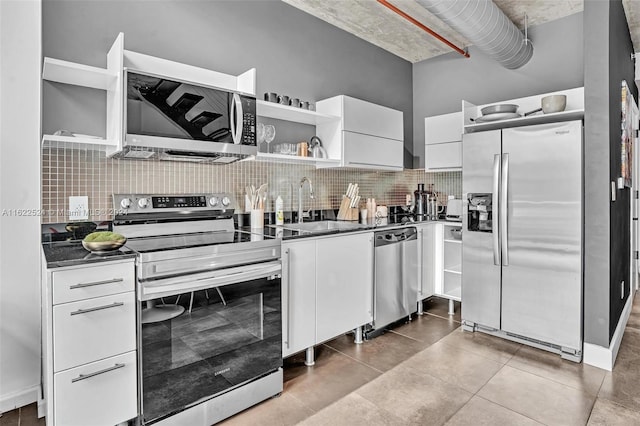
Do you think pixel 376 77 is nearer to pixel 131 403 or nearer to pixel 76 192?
pixel 76 192

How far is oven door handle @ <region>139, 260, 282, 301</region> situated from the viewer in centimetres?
175

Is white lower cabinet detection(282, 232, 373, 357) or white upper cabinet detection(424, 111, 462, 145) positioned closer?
white lower cabinet detection(282, 232, 373, 357)

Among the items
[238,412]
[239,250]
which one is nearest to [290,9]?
[239,250]

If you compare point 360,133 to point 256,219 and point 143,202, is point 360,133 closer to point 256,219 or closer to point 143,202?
point 256,219

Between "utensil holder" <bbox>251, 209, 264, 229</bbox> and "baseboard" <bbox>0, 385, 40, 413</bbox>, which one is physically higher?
"utensil holder" <bbox>251, 209, 264, 229</bbox>

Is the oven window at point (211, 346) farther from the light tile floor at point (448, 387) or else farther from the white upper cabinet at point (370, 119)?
the white upper cabinet at point (370, 119)

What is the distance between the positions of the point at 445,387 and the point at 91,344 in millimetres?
1972

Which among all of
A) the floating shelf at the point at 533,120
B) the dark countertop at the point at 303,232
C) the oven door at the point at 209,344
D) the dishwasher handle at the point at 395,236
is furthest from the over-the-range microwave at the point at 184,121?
the floating shelf at the point at 533,120

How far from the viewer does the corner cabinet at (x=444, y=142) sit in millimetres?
3955

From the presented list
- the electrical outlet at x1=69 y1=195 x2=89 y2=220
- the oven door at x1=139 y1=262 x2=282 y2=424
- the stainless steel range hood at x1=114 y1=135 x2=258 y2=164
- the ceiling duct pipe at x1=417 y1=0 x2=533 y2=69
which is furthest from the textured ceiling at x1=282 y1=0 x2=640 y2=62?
the oven door at x1=139 y1=262 x2=282 y2=424

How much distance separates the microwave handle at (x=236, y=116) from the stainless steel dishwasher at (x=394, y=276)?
1.33m

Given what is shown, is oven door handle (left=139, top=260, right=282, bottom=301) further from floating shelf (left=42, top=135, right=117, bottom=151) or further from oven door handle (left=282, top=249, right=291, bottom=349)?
floating shelf (left=42, top=135, right=117, bottom=151)

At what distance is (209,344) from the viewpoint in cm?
195

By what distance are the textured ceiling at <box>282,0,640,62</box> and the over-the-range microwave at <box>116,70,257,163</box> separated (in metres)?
1.52
